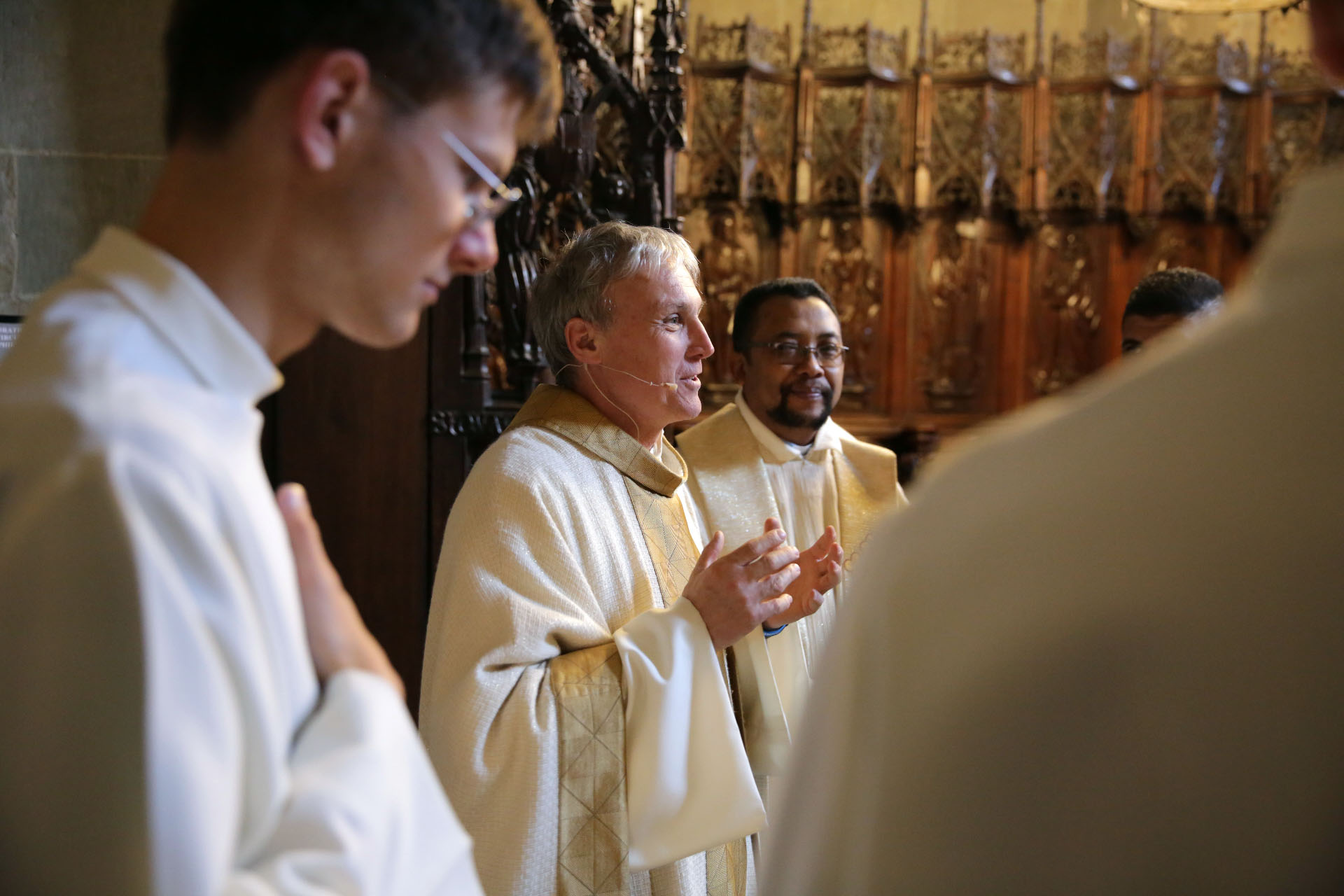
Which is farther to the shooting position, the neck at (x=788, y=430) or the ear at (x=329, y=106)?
the neck at (x=788, y=430)

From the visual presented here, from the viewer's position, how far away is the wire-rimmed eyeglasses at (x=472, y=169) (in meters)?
1.11

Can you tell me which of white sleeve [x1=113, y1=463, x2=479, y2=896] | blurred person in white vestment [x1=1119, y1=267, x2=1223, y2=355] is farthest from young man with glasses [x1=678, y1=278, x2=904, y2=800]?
white sleeve [x1=113, y1=463, x2=479, y2=896]

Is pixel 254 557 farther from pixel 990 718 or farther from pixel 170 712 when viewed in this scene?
pixel 990 718

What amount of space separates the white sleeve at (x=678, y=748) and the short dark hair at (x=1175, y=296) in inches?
82.5

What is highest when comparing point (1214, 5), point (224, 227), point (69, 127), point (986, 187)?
point (1214, 5)

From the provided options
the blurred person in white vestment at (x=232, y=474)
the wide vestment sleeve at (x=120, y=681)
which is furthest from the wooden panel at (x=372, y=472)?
the wide vestment sleeve at (x=120, y=681)

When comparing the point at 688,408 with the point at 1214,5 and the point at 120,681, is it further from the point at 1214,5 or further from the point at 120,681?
the point at 1214,5

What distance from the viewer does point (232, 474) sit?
0.96m

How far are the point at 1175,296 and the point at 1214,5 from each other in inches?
64.7

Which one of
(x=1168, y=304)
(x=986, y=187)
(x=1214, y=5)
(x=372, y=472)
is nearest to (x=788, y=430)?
(x=1168, y=304)

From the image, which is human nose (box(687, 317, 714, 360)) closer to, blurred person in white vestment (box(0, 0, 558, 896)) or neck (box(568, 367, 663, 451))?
neck (box(568, 367, 663, 451))

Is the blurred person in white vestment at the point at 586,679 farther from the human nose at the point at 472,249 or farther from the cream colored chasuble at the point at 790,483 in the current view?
the human nose at the point at 472,249

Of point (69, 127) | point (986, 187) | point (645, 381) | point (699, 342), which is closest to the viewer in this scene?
point (645, 381)

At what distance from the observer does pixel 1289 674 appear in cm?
81
